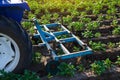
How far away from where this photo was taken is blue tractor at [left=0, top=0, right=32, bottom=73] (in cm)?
435

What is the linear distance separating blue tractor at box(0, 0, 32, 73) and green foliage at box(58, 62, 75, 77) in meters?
0.44

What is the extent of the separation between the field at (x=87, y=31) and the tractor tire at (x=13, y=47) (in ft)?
1.21

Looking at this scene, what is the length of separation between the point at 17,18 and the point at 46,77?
88 centimetres

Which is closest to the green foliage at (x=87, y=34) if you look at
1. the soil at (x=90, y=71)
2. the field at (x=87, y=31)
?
the field at (x=87, y=31)

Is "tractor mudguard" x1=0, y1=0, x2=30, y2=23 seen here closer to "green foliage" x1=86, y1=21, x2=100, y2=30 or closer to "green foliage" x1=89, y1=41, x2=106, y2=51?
"green foliage" x1=89, y1=41, x2=106, y2=51

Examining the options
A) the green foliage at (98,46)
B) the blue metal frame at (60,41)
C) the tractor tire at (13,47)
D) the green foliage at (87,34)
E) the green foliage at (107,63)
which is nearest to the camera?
the tractor tire at (13,47)

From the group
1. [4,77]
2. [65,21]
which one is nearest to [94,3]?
[65,21]

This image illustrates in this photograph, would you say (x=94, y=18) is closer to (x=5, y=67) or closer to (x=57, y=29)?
(x=57, y=29)

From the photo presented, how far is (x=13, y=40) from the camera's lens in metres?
4.39

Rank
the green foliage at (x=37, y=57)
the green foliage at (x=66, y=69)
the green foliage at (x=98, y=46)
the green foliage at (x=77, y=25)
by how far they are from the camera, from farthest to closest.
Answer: the green foliage at (x=77, y=25)
the green foliage at (x=98, y=46)
the green foliage at (x=37, y=57)
the green foliage at (x=66, y=69)

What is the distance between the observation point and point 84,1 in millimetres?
8023

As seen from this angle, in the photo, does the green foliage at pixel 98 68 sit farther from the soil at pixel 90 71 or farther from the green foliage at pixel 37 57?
the green foliage at pixel 37 57

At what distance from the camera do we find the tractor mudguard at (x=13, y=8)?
435 centimetres

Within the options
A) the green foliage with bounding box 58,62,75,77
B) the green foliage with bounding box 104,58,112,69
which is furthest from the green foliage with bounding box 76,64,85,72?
Result: the green foliage with bounding box 104,58,112,69
